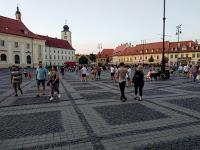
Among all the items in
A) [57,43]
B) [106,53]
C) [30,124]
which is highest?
[57,43]

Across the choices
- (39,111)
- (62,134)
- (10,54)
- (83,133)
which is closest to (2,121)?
(39,111)

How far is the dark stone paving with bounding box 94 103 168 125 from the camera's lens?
24.3ft

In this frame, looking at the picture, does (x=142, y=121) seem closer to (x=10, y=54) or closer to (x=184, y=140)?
(x=184, y=140)

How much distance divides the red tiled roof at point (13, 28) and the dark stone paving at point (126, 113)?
210 feet

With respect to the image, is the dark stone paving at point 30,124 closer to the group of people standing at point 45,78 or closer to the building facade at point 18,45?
the group of people standing at point 45,78

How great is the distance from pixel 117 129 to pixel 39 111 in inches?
152

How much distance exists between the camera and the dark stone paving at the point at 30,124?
6.29 m

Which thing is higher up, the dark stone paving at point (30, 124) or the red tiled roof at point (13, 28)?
the red tiled roof at point (13, 28)

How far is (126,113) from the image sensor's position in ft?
27.4

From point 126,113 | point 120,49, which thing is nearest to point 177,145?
point 126,113

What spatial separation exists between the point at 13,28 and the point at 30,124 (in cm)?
7078

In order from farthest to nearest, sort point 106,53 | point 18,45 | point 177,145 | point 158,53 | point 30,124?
point 106,53 → point 158,53 → point 18,45 → point 30,124 → point 177,145

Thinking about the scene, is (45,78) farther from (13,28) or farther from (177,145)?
(13,28)

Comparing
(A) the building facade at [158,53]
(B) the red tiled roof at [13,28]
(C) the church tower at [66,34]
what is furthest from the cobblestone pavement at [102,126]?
(C) the church tower at [66,34]
